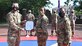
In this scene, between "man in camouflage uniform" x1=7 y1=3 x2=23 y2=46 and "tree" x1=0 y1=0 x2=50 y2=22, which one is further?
"tree" x1=0 y1=0 x2=50 y2=22

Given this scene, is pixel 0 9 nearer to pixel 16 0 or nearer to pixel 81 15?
pixel 16 0

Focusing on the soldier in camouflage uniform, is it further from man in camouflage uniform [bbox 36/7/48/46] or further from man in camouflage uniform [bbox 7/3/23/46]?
man in camouflage uniform [bbox 7/3/23/46]

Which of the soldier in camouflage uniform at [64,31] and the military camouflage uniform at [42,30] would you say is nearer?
the soldier in camouflage uniform at [64,31]

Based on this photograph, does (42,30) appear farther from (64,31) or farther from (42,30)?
(64,31)

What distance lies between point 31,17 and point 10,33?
389 inches

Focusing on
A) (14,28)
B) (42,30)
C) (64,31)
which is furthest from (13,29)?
(64,31)

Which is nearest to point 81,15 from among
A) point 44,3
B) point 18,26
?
point 44,3

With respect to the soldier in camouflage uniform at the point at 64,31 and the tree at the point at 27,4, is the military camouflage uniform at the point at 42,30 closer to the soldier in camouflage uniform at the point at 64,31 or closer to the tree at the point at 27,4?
the soldier in camouflage uniform at the point at 64,31

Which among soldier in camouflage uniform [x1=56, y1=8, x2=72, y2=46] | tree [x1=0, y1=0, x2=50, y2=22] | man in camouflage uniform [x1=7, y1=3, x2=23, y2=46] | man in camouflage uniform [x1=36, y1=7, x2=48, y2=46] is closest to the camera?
soldier in camouflage uniform [x1=56, y1=8, x2=72, y2=46]

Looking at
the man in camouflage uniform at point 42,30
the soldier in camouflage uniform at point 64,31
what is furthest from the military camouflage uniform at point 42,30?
the soldier in camouflage uniform at point 64,31

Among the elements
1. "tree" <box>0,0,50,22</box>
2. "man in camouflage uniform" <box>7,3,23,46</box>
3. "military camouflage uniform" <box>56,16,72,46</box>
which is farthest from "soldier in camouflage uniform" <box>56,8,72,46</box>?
"tree" <box>0,0,50,22</box>

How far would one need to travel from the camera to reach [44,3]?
45719 mm

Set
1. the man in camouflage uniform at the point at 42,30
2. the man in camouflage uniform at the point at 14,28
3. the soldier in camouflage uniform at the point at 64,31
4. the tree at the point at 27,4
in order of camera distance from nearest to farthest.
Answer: the soldier in camouflage uniform at the point at 64,31
the man in camouflage uniform at the point at 14,28
the man in camouflage uniform at the point at 42,30
the tree at the point at 27,4

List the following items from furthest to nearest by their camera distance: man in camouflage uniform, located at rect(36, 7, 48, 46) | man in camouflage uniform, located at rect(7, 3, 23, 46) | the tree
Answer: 1. the tree
2. man in camouflage uniform, located at rect(36, 7, 48, 46)
3. man in camouflage uniform, located at rect(7, 3, 23, 46)
